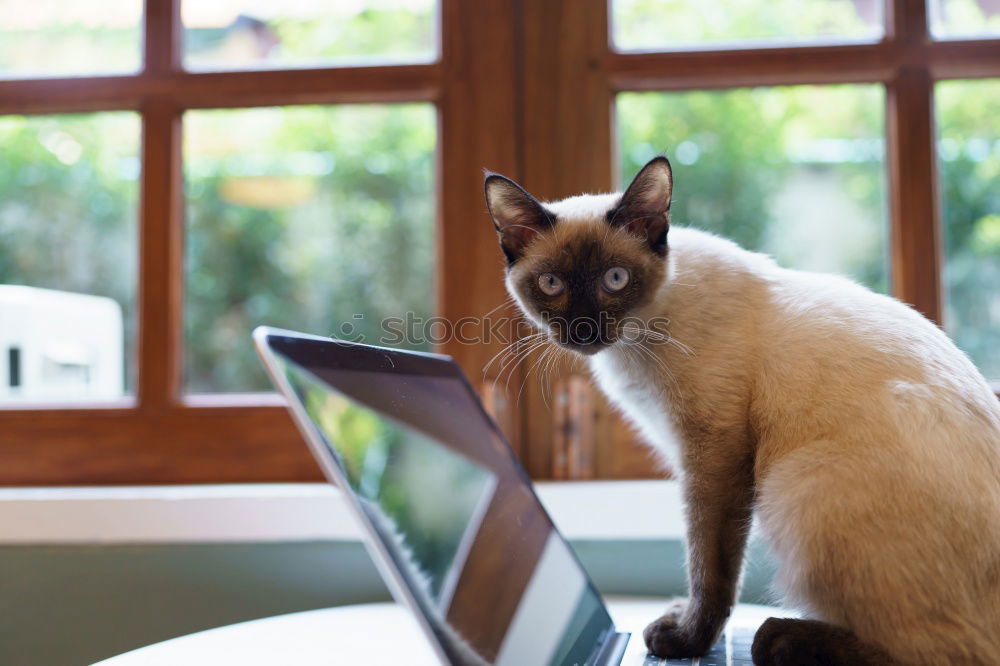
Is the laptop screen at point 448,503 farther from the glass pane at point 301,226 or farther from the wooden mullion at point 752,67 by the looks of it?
the wooden mullion at point 752,67

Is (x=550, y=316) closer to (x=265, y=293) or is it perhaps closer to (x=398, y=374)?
(x=398, y=374)

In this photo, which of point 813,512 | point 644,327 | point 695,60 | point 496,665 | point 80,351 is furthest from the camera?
point 80,351

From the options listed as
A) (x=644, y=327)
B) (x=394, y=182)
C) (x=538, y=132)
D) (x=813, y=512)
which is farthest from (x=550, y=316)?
(x=394, y=182)

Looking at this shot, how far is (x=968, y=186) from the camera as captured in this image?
5.18 ft

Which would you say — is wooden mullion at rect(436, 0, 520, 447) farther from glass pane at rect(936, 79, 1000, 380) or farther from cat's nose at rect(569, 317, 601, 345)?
glass pane at rect(936, 79, 1000, 380)

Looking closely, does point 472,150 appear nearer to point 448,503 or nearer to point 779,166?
point 779,166

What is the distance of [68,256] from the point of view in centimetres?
→ 172

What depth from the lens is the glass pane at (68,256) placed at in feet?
5.43

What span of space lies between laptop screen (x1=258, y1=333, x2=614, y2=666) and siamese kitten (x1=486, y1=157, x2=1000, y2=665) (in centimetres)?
17

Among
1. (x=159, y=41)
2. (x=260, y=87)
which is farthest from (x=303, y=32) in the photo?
(x=159, y=41)

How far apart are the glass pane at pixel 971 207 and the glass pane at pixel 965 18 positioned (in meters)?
0.09

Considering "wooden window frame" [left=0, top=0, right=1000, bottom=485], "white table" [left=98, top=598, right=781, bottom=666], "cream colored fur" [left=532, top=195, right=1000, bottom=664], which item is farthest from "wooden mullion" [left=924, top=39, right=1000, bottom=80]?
"white table" [left=98, top=598, right=781, bottom=666]

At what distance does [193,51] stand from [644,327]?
113 centimetres

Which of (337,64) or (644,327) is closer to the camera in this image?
(644,327)
